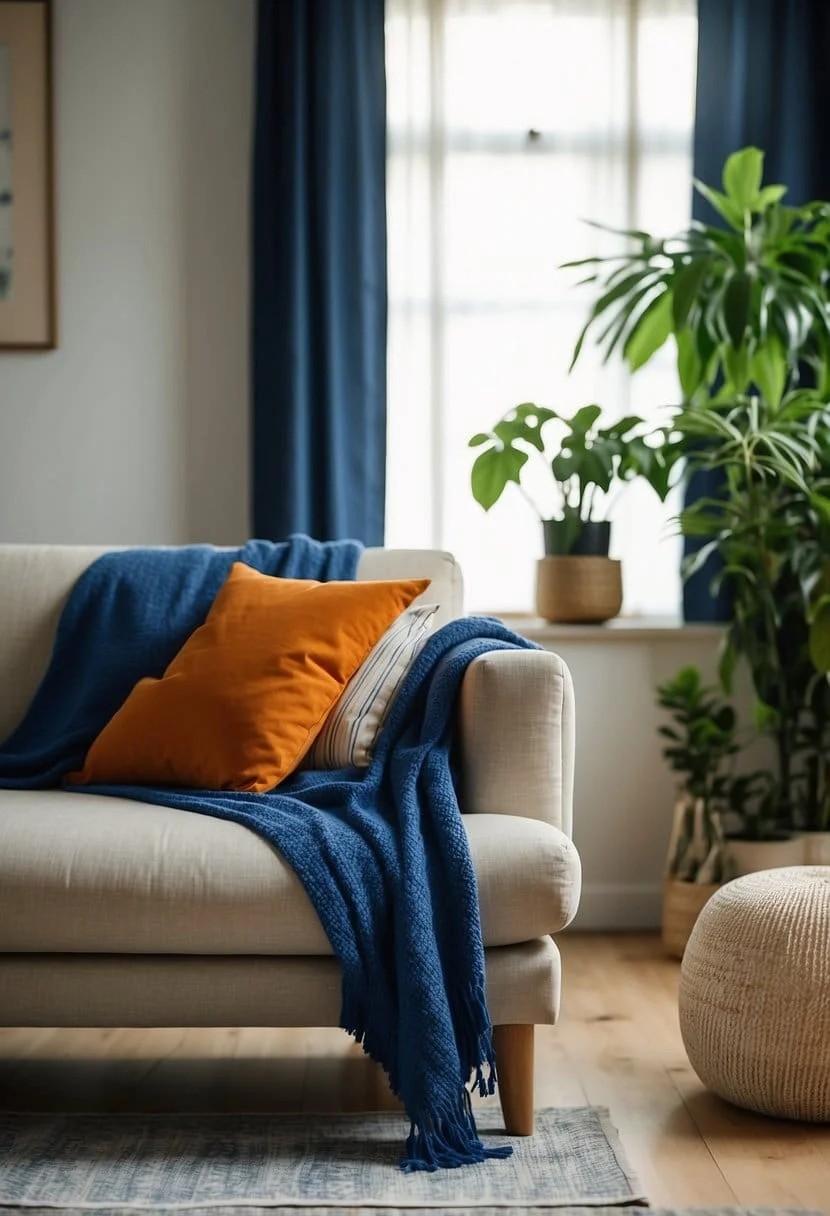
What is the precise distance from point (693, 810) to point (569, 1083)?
1.05 metres

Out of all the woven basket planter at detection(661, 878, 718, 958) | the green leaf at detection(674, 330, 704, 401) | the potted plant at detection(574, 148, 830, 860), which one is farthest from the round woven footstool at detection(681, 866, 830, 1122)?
the green leaf at detection(674, 330, 704, 401)

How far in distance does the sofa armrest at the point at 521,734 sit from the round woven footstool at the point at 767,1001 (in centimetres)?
31

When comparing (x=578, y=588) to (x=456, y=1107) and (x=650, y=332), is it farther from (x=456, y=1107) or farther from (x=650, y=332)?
(x=456, y=1107)

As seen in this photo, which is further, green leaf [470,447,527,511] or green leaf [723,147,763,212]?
green leaf [470,447,527,511]

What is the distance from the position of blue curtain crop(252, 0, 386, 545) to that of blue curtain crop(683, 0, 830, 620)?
0.83 m

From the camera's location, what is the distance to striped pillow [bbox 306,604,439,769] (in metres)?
2.37

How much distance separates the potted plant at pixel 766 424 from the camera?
10.2 feet

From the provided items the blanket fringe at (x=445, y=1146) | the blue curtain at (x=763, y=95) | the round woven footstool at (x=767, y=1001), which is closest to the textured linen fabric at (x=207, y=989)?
the blanket fringe at (x=445, y=1146)

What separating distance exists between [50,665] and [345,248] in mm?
1482

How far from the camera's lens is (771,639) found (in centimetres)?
315

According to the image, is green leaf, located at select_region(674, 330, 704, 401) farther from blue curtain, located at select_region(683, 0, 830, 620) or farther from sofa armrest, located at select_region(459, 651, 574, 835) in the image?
sofa armrest, located at select_region(459, 651, 574, 835)

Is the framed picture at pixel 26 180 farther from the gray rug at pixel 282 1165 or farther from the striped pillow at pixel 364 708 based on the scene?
the gray rug at pixel 282 1165

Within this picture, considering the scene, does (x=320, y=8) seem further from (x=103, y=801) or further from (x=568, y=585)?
(x=103, y=801)

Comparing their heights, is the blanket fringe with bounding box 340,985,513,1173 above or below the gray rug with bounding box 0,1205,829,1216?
above
